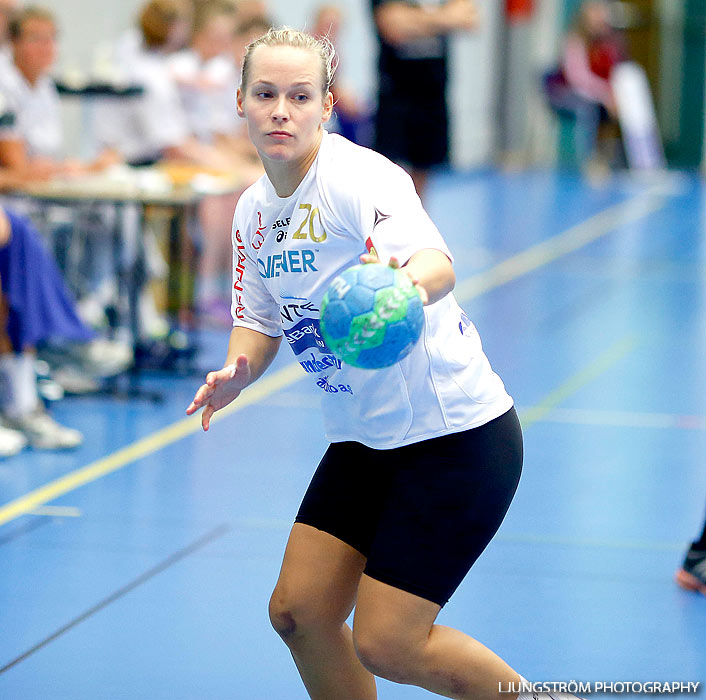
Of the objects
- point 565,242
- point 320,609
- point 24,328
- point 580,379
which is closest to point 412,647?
point 320,609

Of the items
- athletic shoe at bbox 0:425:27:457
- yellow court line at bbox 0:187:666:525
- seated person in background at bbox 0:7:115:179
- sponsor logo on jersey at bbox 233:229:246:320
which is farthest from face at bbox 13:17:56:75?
sponsor logo on jersey at bbox 233:229:246:320

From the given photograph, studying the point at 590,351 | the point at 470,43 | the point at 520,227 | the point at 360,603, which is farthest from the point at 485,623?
the point at 470,43

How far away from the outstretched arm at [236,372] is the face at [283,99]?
0.43m

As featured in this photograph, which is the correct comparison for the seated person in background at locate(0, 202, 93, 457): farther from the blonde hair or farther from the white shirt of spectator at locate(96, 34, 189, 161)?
the blonde hair

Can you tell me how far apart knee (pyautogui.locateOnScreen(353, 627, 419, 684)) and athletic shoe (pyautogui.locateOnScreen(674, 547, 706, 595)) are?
160cm

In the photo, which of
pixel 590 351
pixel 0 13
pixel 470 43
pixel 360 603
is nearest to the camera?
pixel 360 603

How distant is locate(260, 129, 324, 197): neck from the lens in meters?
2.39

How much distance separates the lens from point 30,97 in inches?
252

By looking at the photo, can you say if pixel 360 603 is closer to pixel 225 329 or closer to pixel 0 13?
pixel 0 13

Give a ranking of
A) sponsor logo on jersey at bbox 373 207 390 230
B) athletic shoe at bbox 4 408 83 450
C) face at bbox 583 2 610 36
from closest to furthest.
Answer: sponsor logo on jersey at bbox 373 207 390 230, athletic shoe at bbox 4 408 83 450, face at bbox 583 2 610 36

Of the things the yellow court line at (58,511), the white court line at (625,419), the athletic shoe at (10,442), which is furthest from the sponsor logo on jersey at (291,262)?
the white court line at (625,419)

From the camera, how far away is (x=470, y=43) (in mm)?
17781

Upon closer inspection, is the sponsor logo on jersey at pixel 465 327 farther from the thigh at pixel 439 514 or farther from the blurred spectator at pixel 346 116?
the blurred spectator at pixel 346 116

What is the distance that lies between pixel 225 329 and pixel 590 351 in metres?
2.24
